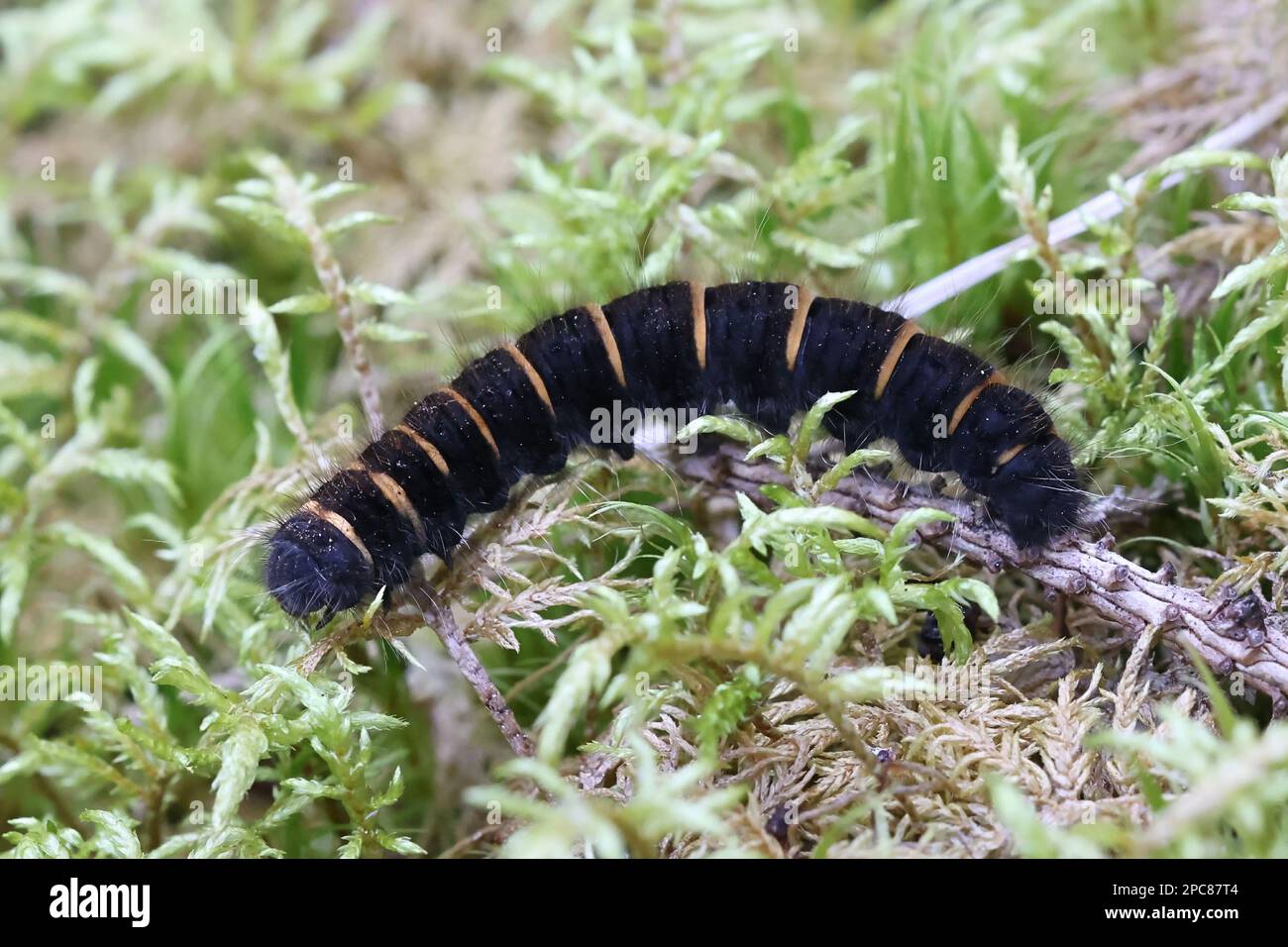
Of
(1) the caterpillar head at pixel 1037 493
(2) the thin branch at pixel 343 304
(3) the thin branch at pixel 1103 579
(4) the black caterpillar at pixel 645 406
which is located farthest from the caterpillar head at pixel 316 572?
(1) the caterpillar head at pixel 1037 493

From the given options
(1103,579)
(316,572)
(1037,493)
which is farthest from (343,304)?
(1103,579)

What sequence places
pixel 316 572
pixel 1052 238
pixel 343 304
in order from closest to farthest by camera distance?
pixel 316 572
pixel 1052 238
pixel 343 304

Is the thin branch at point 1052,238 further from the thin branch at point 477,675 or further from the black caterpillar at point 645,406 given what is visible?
the thin branch at point 477,675

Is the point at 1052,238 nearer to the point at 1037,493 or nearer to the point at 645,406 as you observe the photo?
the point at 1037,493

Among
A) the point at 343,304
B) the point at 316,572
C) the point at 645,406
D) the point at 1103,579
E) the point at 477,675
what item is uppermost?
the point at 343,304

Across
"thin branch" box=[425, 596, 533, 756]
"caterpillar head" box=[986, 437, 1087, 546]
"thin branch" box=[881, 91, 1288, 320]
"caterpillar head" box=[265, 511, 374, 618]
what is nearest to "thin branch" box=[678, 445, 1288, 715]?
"caterpillar head" box=[986, 437, 1087, 546]

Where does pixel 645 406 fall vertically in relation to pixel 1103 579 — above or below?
above

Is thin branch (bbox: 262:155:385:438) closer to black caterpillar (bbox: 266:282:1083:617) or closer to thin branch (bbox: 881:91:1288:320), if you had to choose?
black caterpillar (bbox: 266:282:1083:617)
